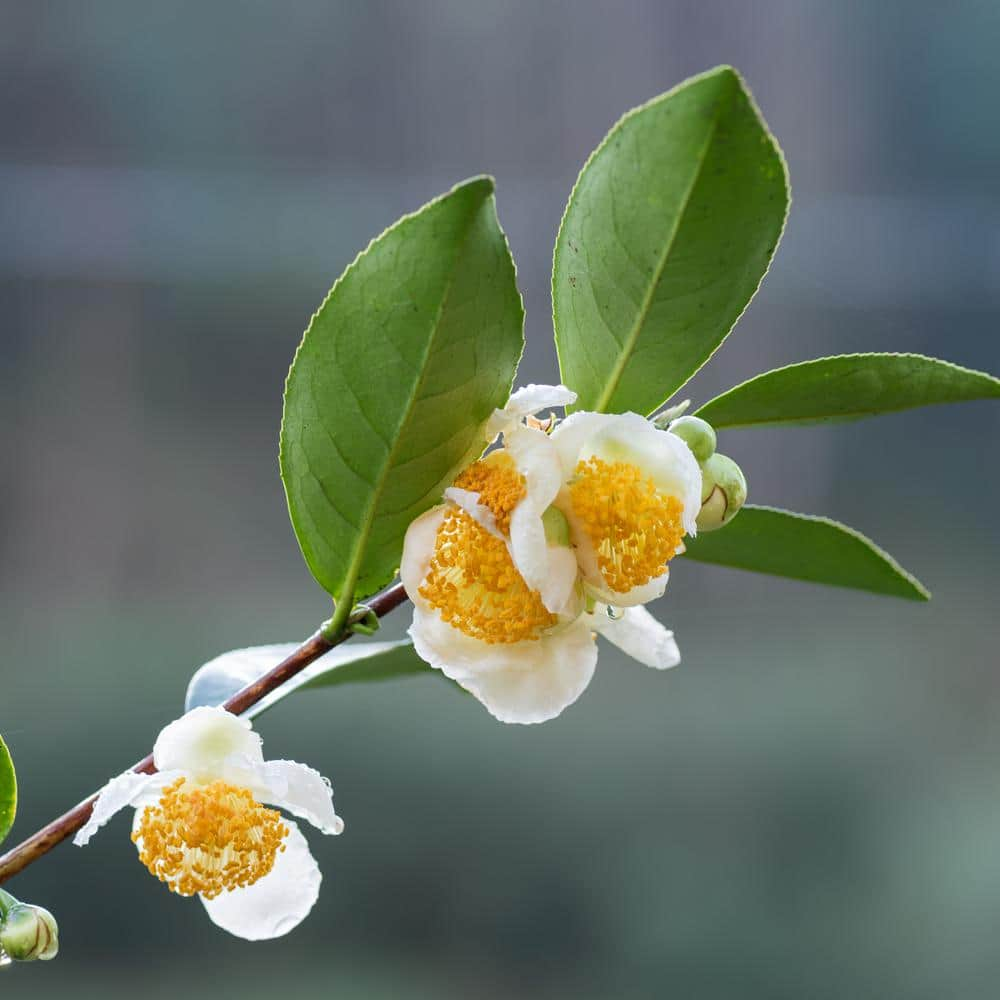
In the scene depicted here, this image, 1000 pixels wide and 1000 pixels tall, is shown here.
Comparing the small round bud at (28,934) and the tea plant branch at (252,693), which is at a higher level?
the tea plant branch at (252,693)

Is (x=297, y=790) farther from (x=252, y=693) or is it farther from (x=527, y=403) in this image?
(x=527, y=403)

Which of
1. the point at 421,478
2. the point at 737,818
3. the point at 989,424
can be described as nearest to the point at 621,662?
the point at 737,818

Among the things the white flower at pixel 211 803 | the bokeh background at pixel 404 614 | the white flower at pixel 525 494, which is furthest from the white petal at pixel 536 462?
the bokeh background at pixel 404 614

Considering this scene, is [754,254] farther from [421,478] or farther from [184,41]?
[184,41]

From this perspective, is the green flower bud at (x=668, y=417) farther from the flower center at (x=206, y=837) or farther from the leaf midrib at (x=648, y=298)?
the flower center at (x=206, y=837)

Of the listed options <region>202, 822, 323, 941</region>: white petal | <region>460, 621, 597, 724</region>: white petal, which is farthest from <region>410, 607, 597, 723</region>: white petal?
<region>202, 822, 323, 941</region>: white petal

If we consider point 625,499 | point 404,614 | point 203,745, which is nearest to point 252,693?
point 203,745
